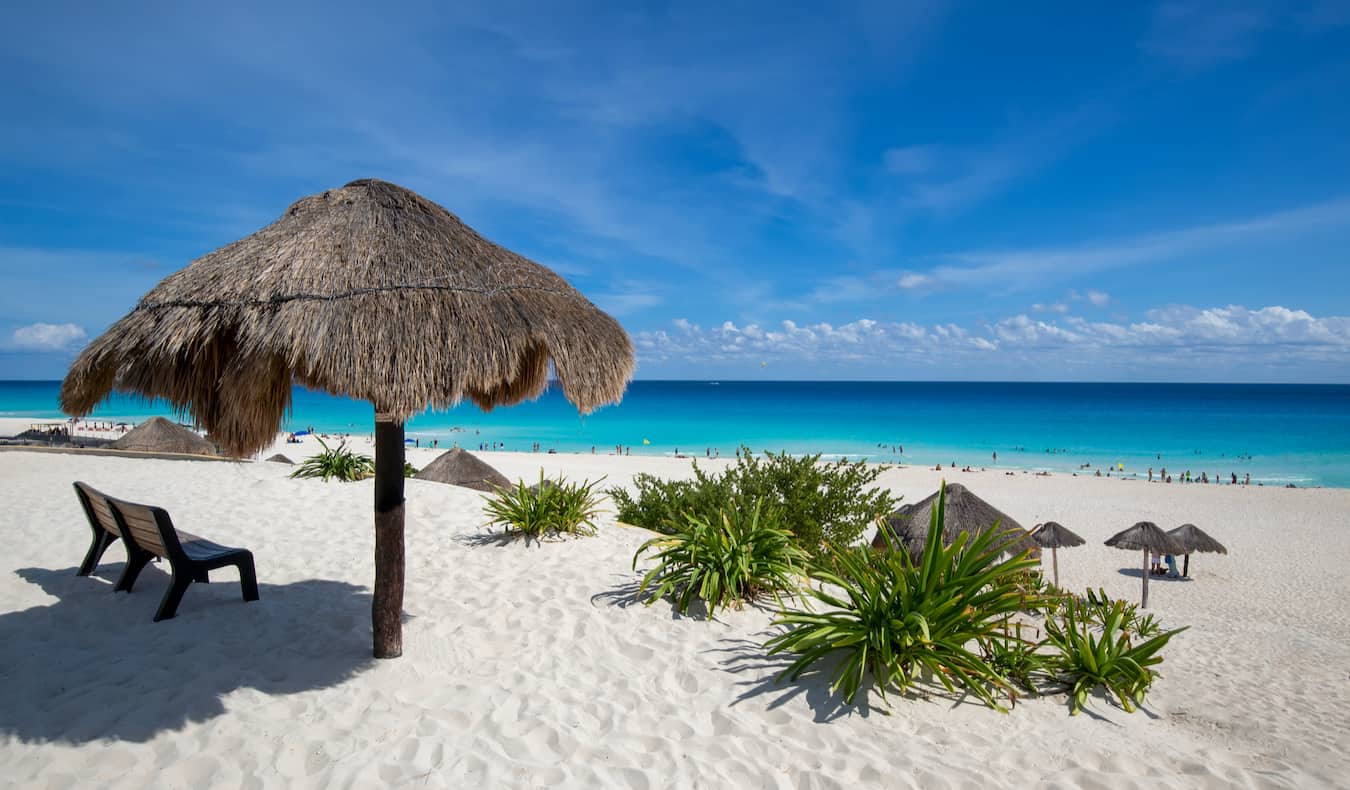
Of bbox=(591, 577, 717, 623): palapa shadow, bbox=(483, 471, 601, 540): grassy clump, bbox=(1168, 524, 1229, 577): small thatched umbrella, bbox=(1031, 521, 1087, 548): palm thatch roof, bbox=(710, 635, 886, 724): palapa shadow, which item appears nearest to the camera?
bbox=(710, 635, 886, 724): palapa shadow

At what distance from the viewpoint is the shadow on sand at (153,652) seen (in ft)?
10.3

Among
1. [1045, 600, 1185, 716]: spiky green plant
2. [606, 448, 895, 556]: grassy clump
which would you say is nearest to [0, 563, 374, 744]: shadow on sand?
[606, 448, 895, 556]: grassy clump

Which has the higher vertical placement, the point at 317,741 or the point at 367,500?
the point at 367,500

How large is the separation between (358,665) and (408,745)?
3.33 feet

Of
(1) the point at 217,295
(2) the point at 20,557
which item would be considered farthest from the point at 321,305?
(2) the point at 20,557

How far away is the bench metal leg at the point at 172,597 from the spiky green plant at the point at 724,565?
3121 mm

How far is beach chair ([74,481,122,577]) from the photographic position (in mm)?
4939

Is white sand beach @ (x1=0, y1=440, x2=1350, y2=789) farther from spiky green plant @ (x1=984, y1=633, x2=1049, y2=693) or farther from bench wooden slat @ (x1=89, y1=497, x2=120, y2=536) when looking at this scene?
bench wooden slat @ (x1=89, y1=497, x2=120, y2=536)

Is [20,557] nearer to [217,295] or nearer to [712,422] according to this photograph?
[217,295]

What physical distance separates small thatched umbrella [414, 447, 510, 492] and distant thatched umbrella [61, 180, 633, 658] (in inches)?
320

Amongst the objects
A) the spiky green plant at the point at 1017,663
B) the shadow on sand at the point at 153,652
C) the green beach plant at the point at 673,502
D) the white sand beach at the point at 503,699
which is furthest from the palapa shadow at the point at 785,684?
the shadow on sand at the point at 153,652

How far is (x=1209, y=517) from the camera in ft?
64.8

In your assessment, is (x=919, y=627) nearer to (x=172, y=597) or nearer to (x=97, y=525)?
(x=172, y=597)

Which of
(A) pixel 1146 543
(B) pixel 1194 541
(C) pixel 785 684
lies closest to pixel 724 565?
(C) pixel 785 684
